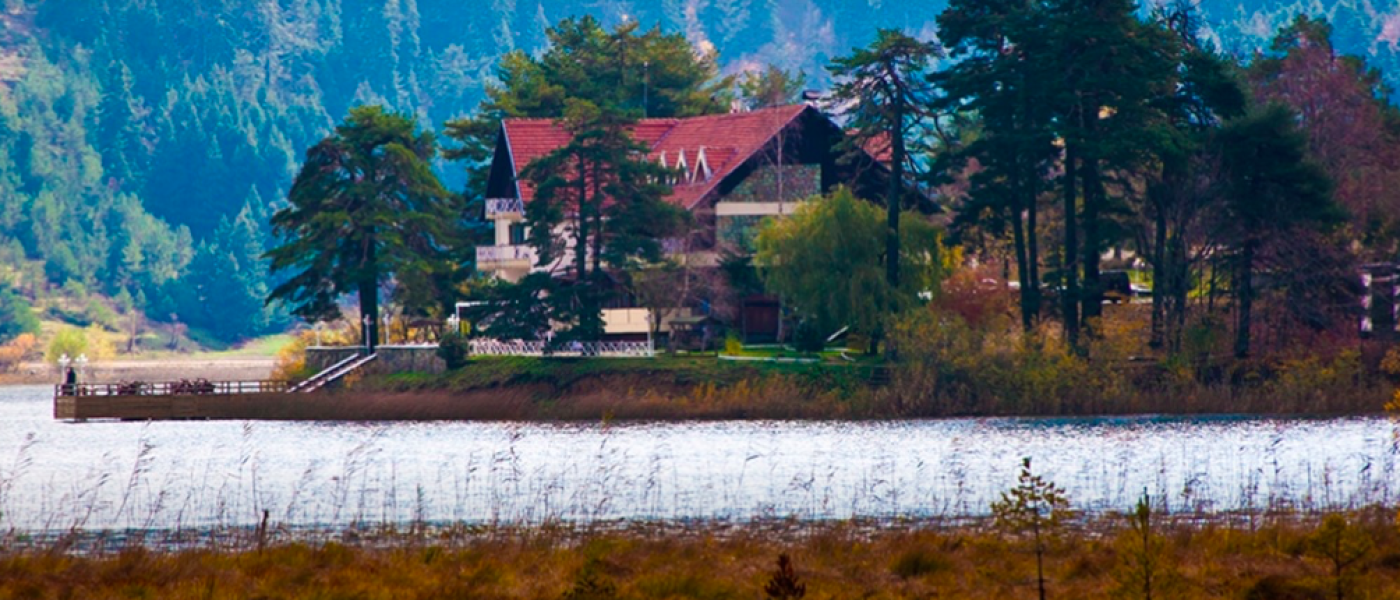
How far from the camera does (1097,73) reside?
73.4 meters

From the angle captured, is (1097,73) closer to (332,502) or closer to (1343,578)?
(332,502)

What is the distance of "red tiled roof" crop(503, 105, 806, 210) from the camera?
92.3 metres

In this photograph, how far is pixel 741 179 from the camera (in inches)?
3629

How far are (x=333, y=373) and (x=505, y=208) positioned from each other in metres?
14.0

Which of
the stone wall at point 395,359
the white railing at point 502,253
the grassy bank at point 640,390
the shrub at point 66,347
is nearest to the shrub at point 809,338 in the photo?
the grassy bank at point 640,390

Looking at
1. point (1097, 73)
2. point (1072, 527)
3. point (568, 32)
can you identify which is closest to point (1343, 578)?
point (1072, 527)

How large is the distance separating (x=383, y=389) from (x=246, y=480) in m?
34.1

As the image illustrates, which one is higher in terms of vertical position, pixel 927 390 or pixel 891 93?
pixel 891 93

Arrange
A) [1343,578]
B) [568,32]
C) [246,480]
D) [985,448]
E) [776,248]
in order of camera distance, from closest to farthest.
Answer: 1. [1343,578]
2. [246,480]
3. [985,448]
4. [776,248]
5. [568,32]

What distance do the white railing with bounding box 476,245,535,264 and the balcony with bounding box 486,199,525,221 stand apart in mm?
2100

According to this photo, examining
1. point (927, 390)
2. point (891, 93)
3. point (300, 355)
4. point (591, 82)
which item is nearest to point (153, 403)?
point (300, 355)


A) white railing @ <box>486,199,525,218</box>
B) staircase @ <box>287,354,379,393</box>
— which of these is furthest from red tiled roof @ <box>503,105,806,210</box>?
staircase @ <box>287,354,379,393</box>

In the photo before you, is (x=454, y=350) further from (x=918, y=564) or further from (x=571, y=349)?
(x=918, y=564)

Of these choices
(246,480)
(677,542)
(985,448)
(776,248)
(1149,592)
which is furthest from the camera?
(776,248)
